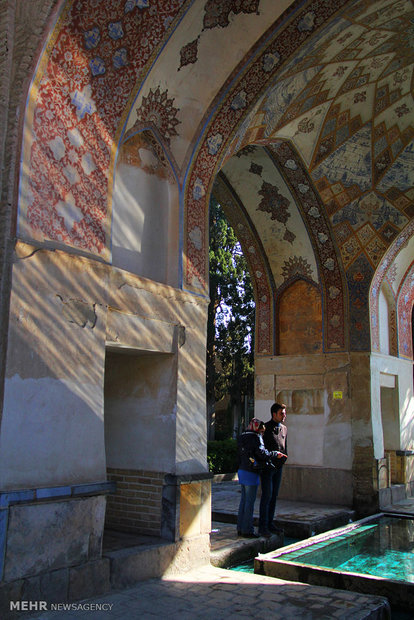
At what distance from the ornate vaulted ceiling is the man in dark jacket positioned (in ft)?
6.32

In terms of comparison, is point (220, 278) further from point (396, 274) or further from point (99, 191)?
point (99, 191)

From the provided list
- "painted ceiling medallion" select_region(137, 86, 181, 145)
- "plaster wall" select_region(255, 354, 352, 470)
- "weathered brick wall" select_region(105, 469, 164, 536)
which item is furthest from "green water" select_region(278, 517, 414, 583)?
"painted ceiling medallion" select_region(137, 86, 181, 145)

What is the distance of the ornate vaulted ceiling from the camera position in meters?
4.61

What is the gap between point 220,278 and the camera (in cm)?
1656

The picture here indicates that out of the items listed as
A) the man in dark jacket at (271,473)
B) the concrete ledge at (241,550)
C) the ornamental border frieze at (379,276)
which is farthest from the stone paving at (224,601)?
the ornamental border frieze at (379,276)

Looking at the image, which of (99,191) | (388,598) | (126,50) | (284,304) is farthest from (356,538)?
(126,50)

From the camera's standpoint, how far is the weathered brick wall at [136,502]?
17.1 ft

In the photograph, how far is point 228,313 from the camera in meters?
17.0

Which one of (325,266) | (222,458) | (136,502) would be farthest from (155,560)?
(222,458)

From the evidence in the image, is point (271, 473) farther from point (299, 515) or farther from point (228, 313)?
point (228, 313)

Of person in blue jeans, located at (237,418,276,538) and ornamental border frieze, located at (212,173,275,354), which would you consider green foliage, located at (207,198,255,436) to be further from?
person in blue jeans, located at (237,418,276,538)

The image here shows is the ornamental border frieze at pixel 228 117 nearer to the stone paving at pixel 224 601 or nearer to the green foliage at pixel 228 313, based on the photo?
the stone paving at pixel 224 601

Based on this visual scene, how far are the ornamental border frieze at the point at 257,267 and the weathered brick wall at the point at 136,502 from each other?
5.01m

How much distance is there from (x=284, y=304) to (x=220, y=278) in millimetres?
6538
